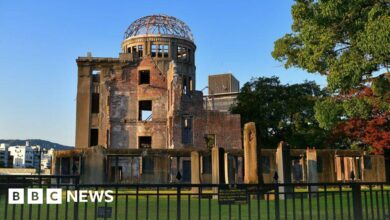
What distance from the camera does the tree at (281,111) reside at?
1460 inches

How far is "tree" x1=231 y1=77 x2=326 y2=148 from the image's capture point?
37094 mm

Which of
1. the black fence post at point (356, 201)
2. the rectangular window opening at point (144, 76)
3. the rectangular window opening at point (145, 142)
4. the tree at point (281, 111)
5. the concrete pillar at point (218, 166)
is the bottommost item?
the black fence post at point (356, 201)

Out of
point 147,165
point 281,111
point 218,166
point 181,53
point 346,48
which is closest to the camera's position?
point 346,48

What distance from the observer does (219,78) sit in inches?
3145

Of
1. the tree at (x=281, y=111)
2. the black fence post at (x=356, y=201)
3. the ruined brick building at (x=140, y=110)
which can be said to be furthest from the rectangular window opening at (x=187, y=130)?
the black fence post at (x=356, y=201)

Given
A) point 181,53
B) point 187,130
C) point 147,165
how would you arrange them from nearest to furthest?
point 147,165, point 187,130, point 181,53

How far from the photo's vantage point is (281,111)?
38469mm

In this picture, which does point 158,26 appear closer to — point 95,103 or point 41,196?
point 95,103

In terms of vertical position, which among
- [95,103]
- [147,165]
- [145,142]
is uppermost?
[95,103]

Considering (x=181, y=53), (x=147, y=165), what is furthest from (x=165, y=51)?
(x=147, y=165)

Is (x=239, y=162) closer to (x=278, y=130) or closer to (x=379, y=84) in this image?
(x=278, y=130)

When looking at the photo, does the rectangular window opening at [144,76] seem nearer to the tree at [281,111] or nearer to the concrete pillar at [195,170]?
the tree at [281,111]

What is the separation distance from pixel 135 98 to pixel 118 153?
42.6 ft

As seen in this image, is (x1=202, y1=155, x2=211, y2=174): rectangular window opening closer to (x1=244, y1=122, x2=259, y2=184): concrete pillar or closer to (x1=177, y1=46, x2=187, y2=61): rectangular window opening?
(x1=244, y1=122, x2=259, y2=184): concrete pillar
